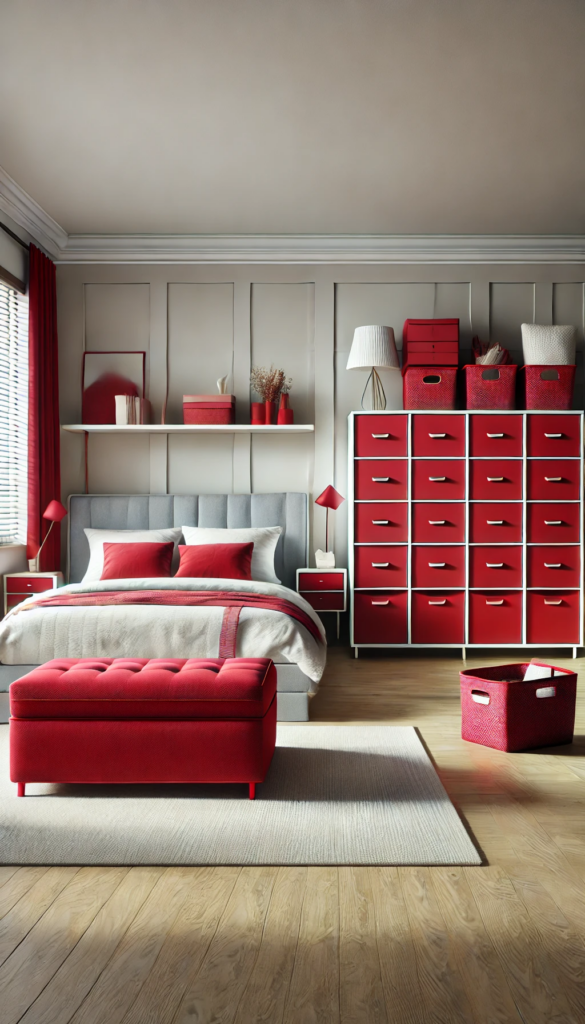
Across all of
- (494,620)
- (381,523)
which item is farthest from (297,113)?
(494,620)

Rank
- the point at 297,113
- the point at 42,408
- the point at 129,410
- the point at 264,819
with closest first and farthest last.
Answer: the point at 264,819
the point at 297,113
the point at 42,408
the point at 129,410

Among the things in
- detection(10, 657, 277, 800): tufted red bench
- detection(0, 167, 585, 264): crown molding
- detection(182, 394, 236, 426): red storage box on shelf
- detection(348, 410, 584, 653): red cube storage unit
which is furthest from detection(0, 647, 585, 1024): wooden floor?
detection(0, 167, 585, 264): crown molding

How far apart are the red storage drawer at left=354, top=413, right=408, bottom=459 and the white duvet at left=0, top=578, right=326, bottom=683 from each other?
178 centimetres

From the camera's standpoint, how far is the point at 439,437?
4.88m

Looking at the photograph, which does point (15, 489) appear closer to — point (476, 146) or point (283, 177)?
point (283, 177)

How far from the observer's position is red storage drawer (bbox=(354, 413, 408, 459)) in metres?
4.90

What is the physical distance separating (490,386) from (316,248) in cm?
162

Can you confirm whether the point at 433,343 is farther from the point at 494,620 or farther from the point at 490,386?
the point at 494,620

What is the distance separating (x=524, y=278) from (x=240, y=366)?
220 centimetres

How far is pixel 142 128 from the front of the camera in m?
3.73

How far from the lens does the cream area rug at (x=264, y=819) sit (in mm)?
2117

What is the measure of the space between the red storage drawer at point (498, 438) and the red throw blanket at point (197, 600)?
6.15ft

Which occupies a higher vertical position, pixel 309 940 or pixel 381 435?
pixel 381 435

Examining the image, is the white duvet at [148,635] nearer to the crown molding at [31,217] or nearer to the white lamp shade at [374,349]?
the white lamp shade at [374,349]
